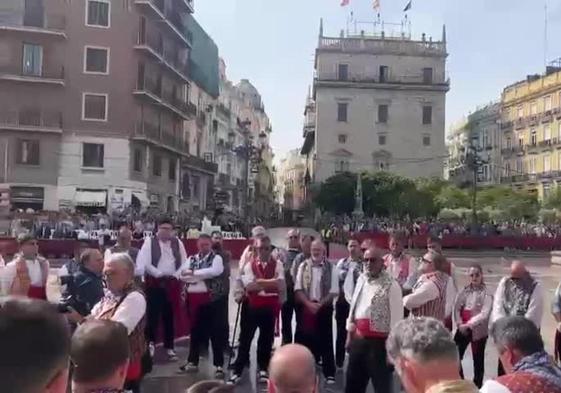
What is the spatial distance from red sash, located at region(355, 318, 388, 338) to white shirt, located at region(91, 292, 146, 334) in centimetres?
226

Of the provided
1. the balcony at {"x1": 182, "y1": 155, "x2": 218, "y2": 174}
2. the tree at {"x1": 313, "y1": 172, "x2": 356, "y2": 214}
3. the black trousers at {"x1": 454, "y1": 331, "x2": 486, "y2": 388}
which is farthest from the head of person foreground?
the tree at {"x1": 313, "y1": 172, "x2": 356, "y2": 214}

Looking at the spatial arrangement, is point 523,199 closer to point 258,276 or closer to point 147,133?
point 147,133

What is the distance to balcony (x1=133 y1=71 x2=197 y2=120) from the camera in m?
47.7

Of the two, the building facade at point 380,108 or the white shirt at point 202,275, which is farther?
the building facade at point 380,108

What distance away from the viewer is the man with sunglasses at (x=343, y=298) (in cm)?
992

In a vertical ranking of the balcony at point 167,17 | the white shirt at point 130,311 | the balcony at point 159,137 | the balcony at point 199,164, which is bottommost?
the white shirt at point 130,311

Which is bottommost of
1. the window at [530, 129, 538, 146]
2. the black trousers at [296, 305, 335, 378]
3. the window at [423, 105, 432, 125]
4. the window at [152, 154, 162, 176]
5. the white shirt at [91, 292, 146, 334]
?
the black trousers at [296, 305, 335, 378]

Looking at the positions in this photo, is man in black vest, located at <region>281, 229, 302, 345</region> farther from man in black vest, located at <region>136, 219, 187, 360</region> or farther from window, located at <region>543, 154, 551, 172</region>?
window, located at <region>543, 154, 551, 172</region>

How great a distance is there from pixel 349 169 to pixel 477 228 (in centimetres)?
2735

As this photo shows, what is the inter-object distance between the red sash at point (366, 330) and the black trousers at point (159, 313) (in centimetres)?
393

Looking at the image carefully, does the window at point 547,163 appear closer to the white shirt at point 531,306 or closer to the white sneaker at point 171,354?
the white sneaker at point 171,354

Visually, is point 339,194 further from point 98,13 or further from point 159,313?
point 159,313

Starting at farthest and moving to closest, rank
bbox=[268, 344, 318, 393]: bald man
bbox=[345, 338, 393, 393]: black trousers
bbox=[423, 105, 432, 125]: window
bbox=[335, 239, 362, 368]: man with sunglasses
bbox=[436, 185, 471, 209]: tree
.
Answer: bbox=[423, 105, 432, 125]: window → bbox=[436, 185, 471, 209]: tree → bbox=[335, 239, 362, 368]: man with sunglasses → bbox=[345, 338, 393, 393]: black trousers → bbox=[268, 344, 318, 393]: bald man

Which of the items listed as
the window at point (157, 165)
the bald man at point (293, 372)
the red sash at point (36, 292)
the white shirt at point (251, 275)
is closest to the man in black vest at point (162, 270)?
the white shirt at point (251, 275)
